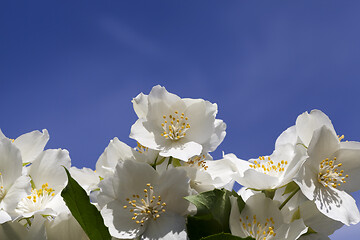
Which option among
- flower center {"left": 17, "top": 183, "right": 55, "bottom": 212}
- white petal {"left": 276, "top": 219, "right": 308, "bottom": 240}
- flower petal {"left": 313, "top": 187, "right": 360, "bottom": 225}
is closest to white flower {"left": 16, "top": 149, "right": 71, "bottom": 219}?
flower center {"left": 17, "top": 183, "right": 55, "bottom": 212}

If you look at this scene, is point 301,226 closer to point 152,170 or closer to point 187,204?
point 187,204

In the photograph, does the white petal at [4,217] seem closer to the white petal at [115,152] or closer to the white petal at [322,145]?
the white petal at [115,152]

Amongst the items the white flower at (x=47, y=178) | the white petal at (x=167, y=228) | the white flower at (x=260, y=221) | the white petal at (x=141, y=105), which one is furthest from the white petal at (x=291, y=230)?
the white flower at (x=47, y=178)

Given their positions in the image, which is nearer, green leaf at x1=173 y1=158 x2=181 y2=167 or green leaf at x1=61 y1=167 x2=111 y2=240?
green leaf at x1=61 y1=167 x2=111 y2=240

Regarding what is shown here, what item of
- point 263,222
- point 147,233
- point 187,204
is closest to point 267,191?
point 263,222

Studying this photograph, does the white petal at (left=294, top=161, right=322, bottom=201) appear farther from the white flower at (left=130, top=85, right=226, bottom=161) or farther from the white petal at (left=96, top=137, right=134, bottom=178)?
the white petal at (left=96, top=137, right=134, bottom=178)

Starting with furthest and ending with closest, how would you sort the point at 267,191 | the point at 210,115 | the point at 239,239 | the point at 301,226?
1. the point at 210,115
2. the point at 267,191
3. the point at 301,226
4. the point at 239,239

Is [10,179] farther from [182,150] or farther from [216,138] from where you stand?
[216,138]
